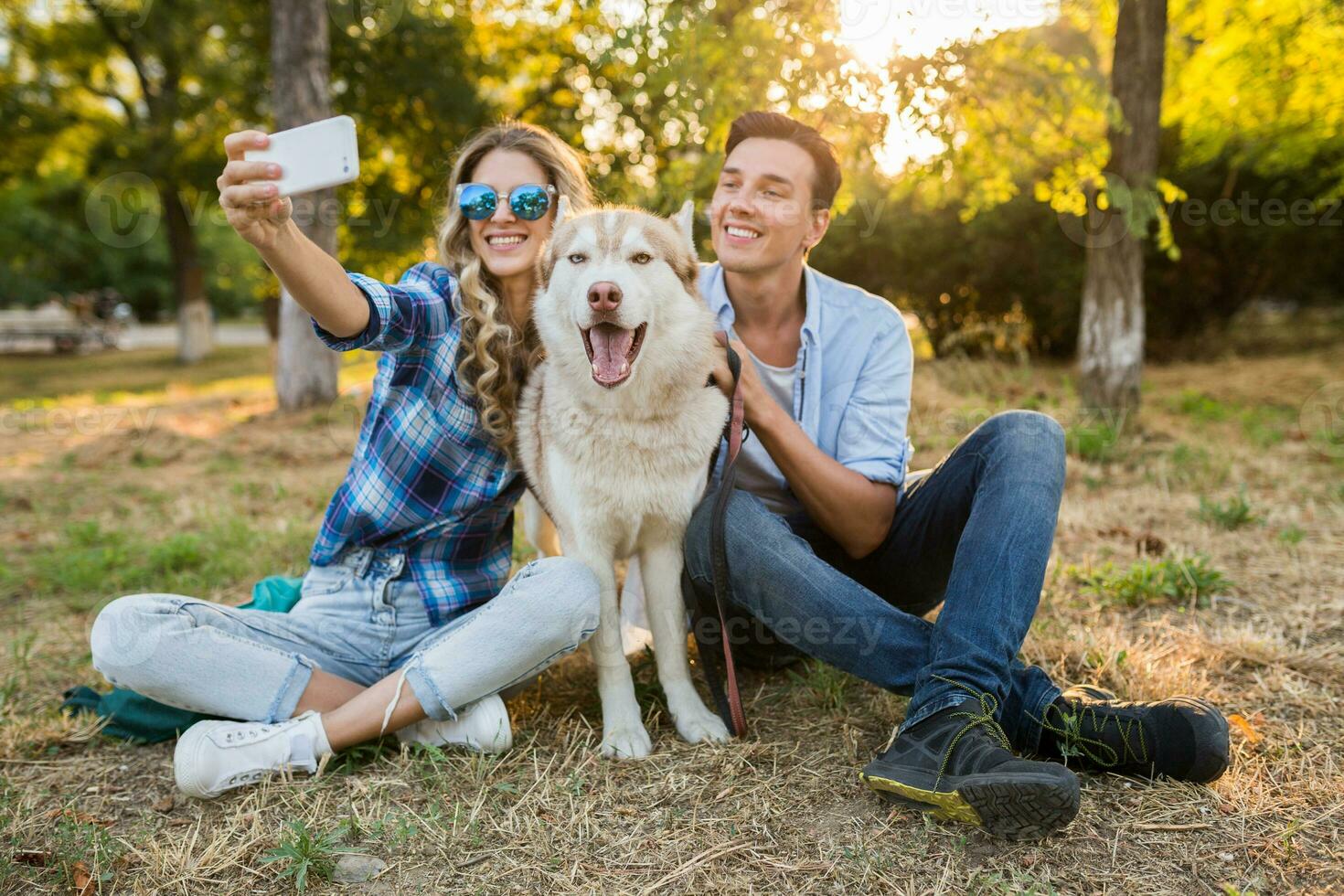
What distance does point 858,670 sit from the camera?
7.30 ft

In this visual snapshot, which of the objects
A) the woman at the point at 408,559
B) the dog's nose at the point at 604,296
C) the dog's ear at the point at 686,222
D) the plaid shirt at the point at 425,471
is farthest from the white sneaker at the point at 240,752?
the dog's ear at the point at 686,222

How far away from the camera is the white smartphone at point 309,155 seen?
1982mm

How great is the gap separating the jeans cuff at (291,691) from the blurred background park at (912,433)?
211 mm

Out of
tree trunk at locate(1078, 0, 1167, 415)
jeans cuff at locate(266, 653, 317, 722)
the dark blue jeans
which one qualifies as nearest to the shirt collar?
the dark blue jeans

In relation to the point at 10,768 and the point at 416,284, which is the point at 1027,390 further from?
the point at 10,768

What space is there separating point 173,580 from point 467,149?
2.42m

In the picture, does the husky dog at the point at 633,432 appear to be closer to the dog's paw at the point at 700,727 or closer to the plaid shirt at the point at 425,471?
the dog's paw at the point at 700,727

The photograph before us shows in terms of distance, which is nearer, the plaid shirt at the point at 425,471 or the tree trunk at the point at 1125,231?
the plaid shirt at the point at 425,471

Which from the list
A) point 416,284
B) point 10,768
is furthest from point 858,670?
point 10,768

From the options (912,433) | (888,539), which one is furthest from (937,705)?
(912,433)

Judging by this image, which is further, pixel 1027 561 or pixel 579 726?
pixel 579 726

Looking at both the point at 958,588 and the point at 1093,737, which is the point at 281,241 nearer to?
the point at 958,588

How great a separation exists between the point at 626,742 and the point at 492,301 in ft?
4.33

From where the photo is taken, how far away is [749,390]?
2.51m
